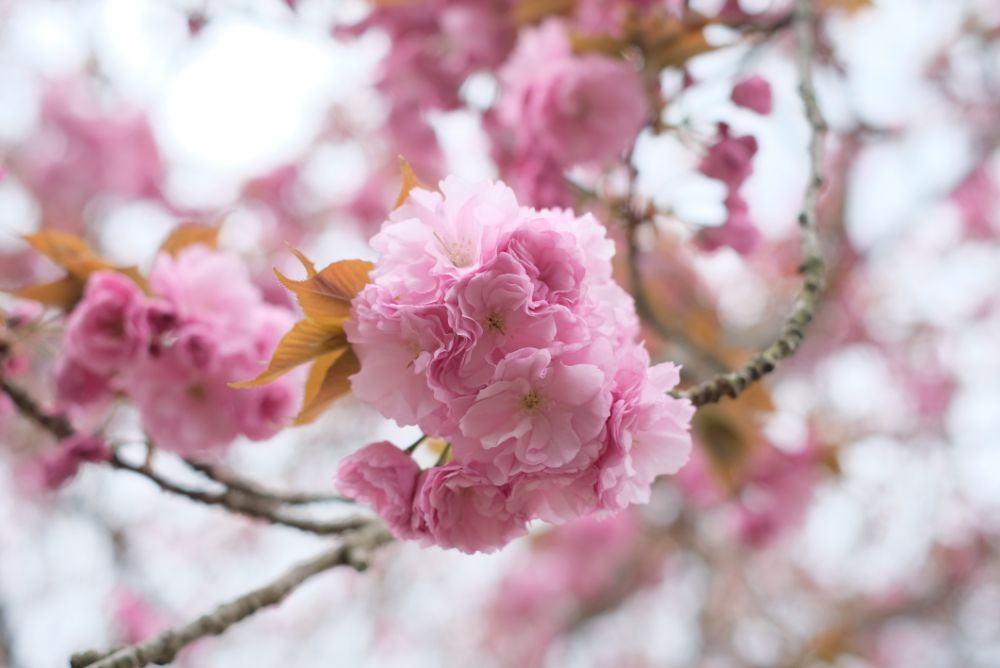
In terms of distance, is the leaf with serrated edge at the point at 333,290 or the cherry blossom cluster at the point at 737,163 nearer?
the leaf with serrated edge at the point at 333,290

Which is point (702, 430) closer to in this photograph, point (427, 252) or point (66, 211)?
point (427, 252)

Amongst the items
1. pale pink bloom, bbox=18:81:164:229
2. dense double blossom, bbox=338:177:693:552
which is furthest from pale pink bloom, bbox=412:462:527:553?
pale pink bloom, bbox=18:81:164:229

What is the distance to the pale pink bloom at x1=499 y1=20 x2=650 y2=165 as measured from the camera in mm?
1458

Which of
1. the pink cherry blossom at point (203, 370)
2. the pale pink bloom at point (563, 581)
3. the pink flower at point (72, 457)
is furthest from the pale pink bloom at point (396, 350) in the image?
the pale pink bloom at point (563, 581)

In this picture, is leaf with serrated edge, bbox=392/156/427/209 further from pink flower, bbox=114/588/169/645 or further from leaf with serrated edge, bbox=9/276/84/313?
pink flower, bbox=114/588/169/645

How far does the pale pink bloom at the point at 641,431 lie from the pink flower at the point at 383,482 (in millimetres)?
194

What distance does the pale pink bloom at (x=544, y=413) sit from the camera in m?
0.70

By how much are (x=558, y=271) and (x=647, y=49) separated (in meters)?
0.98

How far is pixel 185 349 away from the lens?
1.13 m

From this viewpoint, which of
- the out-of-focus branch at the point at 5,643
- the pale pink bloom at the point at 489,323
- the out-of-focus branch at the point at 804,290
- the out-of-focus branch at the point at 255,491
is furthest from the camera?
the out-of-focus branch at the point at 5,643

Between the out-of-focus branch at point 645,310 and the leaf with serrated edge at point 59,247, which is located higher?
the leaf with serrated edge at point 59,247

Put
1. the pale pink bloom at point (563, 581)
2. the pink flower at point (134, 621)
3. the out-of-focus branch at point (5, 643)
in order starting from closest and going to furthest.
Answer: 1. the out-of-focus branch at point (5, 643)
2. the pink flower at point (134, 621)
3. the pale pink bloom at point (563, 581)

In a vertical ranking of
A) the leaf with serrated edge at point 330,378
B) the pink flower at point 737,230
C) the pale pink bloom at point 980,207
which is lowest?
the pale pink bloom at point 980,207

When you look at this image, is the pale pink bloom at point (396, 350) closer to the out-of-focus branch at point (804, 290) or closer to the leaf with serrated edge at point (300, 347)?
the leaf with serrated edge at point (300, 347)
